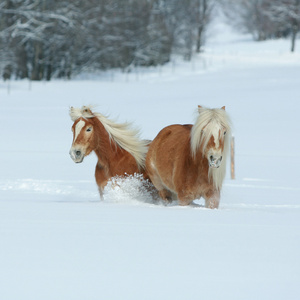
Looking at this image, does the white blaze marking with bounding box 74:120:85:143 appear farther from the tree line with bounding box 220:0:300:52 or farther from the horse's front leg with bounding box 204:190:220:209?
the tree line with bounding box 220:0:300:52

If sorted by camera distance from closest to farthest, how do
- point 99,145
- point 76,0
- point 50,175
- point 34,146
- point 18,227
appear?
1. point 18,227
2. point 99,145
3. point 50,175
4. point 34,146
5. point 76,0

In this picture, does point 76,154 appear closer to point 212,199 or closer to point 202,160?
point 202,160

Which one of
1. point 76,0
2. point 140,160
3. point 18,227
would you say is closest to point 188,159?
point 140,160

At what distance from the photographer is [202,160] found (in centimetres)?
680

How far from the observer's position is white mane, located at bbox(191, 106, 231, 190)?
6625 mm

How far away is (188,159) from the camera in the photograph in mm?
6957

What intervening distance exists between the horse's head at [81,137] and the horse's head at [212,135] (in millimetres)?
1494

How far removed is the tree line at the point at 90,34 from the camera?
34.3m

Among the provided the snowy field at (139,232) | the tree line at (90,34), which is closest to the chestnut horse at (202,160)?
the snowy field at (139,232)

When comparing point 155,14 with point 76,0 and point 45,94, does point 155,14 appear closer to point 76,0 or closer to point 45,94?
point 76,0

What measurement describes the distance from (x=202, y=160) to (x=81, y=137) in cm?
164

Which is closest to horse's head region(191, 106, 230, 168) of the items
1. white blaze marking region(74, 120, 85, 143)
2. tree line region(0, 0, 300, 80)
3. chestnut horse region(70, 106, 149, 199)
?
chestnut horse region(70, 106, 149, 199)

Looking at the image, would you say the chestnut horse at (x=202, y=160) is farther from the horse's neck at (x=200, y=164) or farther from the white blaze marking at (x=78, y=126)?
the white blaze marking at (x=78, y=126)

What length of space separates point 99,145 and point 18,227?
133 inches
